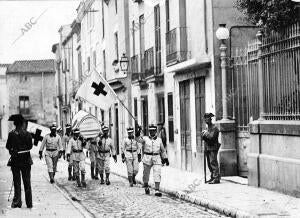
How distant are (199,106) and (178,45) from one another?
82.7 inches

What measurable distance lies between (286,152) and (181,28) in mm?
8127

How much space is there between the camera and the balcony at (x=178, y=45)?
20.7 meters

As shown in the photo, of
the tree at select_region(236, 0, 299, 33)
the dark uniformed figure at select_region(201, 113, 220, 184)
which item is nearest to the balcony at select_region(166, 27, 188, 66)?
the dark uniformed figure at select_region(201, 113, 220, 184)

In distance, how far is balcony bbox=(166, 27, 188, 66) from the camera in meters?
20.7

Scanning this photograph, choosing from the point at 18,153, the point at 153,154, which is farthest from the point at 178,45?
the point at 18,153

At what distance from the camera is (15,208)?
1243 cm

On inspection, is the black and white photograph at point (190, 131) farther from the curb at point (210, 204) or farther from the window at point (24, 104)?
the window at point (24, 104)

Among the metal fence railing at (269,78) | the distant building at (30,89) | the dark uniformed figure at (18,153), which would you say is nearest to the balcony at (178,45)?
the metal fence railing at (269,78)

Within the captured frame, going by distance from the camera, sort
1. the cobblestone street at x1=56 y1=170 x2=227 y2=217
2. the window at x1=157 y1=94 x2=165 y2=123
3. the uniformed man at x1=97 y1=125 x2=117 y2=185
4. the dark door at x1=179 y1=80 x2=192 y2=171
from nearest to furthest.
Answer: the cobblestone street at x1=56 y1=170 x2=227 y2=217 → the uniformed man at x1=97 y1=125 x2=117 y2=185 → the dark door at x1=179 y1=80 x2=192 y2=171 → the window at x1=157 y1=94 x2=165 y2=123

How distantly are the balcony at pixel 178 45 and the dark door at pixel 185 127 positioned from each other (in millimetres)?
876

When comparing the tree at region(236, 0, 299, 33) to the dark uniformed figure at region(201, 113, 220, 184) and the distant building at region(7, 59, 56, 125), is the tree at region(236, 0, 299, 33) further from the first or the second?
the distant building at region(7, 59, 56, 125)

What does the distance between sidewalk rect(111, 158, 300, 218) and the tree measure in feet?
11.3

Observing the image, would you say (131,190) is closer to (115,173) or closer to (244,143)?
(244,143)

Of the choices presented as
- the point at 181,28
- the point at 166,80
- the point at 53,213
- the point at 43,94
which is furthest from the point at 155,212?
the point at 43,94
